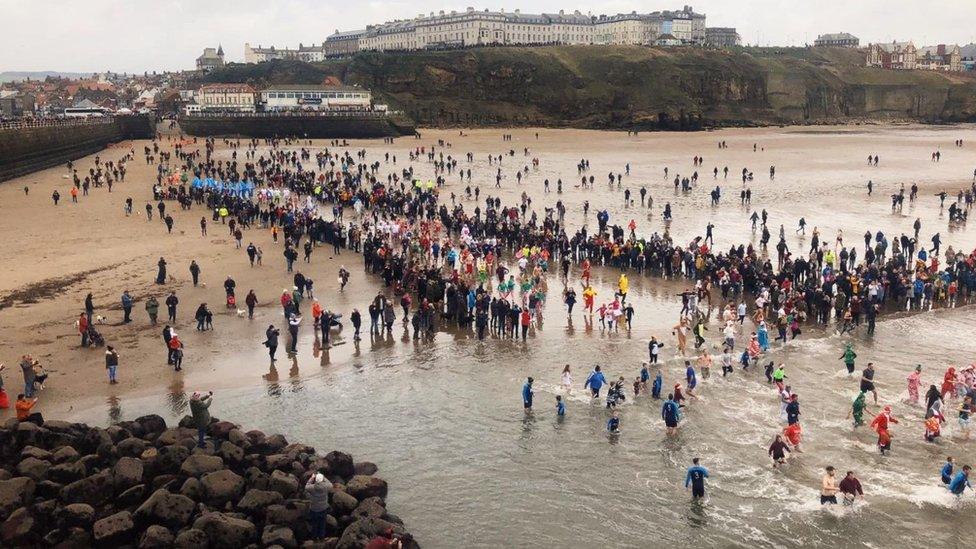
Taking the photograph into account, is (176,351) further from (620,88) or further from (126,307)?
(620,88)

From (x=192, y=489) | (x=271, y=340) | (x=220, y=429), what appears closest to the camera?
(x=192, y=489)

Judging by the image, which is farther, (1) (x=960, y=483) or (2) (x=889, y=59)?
(2) (x=889, y=59)

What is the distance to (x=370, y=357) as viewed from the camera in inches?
737

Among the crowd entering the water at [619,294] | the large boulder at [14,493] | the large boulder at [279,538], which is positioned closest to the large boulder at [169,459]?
the large boulder at [14,493]

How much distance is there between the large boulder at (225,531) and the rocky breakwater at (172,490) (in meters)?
0.01

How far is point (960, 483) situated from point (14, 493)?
1416cm

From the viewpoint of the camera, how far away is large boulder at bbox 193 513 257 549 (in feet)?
34.2

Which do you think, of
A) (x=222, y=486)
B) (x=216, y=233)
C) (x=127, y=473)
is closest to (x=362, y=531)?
(x=222, y=486)

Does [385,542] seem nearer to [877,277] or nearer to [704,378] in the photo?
[704,378]

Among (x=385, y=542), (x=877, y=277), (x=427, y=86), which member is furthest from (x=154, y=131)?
(x=385, y=542)

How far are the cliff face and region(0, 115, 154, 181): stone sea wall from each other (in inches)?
1810

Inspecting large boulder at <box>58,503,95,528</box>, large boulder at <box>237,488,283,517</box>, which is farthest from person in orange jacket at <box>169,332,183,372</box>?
large boulder at <box>237,488,283,517</box>

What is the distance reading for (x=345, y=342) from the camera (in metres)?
19.7

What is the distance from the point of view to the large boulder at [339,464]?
12.8 meters
